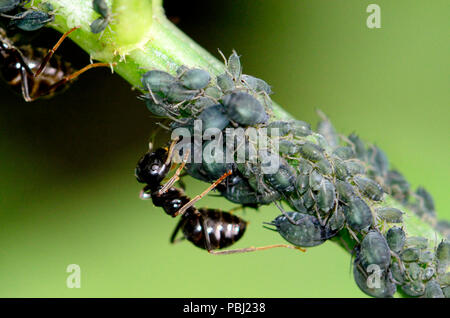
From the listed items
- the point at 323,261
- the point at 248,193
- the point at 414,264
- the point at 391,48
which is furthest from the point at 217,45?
the point at 414,264

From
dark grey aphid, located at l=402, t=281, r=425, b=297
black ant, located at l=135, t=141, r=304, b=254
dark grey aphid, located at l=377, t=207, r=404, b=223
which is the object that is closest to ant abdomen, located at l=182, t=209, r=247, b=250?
black ant, located at l=135, t=141, r=304, b=254

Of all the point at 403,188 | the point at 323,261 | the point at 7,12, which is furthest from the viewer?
the point at 323,261

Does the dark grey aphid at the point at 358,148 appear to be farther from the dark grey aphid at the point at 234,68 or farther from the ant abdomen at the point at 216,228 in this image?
the dark grey aphid at the point at 234,68

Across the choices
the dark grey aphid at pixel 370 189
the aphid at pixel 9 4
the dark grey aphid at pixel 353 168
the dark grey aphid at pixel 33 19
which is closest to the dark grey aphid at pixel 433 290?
the dark grey aphid at pixel 370 189

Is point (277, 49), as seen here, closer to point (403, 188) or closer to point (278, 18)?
point (278, 18)

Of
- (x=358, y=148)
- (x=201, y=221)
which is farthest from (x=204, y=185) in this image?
(x=358, y=148)

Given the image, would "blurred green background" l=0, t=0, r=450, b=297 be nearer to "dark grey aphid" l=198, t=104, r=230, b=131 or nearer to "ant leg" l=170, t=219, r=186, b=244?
"ant leg" l=170, t=219, r=186, b=244
